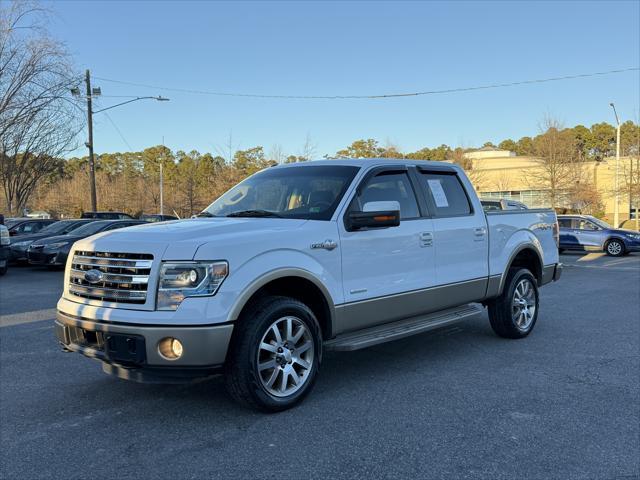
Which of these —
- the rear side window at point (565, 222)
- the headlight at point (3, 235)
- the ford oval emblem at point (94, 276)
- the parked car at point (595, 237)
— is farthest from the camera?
the rear side window at point (565, 222)

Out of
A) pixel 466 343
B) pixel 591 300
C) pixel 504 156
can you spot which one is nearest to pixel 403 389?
pixel 466 343

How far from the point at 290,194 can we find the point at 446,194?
1.78m

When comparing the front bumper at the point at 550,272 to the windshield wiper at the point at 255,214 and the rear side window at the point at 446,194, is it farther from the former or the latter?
the windshield wiper at the point at 255,214

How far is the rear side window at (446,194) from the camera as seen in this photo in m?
5.67

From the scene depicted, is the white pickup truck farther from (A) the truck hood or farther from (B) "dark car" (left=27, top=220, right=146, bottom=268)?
(B) "dark car" (left=27, top=220, right=146, bottom=268)

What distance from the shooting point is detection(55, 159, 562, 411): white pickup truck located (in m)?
3.76

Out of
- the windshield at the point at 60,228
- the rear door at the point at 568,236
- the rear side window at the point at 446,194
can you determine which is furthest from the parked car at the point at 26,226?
the rear door at the point at 568,236

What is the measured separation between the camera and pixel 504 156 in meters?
58.6

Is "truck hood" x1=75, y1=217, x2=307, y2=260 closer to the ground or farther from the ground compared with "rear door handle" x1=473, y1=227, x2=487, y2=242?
farther from the ground

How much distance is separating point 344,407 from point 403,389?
2.20 ft

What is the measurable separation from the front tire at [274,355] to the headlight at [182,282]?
16.2 inches

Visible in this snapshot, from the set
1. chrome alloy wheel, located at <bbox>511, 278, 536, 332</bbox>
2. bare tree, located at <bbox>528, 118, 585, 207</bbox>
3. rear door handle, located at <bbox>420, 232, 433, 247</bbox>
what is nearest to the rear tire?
chrome alloy wheel, located at <bbox>511, 278, 536, 332</bbox>

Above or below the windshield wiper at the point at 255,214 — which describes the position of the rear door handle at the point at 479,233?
below

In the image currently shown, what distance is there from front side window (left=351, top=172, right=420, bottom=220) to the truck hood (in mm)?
798
